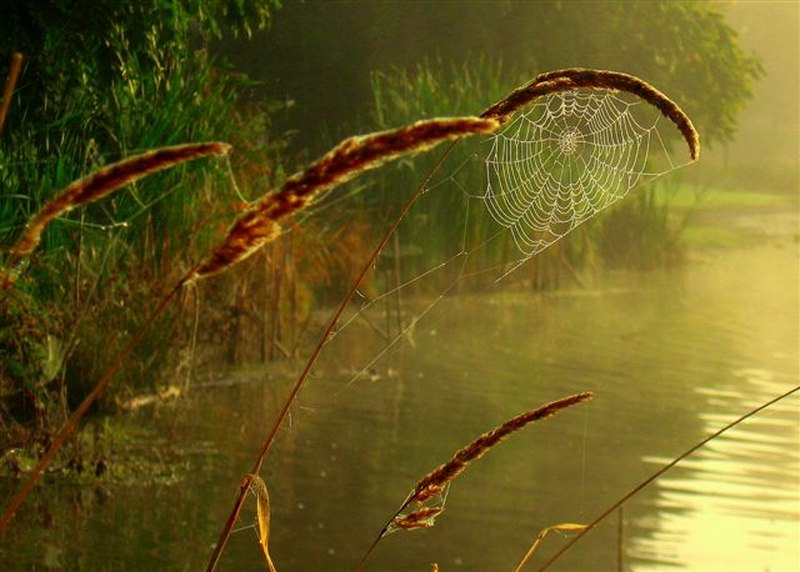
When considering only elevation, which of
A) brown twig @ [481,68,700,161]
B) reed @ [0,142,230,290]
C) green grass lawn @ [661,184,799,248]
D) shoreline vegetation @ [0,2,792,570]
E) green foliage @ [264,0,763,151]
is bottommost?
green grass lawn @ [661,184,799,248]

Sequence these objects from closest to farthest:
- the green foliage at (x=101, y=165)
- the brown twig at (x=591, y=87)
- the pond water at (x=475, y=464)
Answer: the brown twig at (x=591, y=87), the pond water at (x=475, y=464), the green foliage at (x=101, y=165)

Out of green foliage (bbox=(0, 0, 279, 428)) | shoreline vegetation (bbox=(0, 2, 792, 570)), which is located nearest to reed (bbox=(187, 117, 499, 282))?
shoreline vegetation (bbox=(0, 2, 792, 570))

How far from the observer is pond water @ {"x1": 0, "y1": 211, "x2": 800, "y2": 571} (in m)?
4.34

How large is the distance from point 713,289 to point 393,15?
3626 millimetres

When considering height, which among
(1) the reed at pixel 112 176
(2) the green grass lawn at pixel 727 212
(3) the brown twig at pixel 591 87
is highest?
(3) the brown twig at pixel 591 87

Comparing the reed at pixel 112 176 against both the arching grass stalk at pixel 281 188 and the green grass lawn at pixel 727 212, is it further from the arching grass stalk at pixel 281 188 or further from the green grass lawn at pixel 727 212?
the green grass lawn at pixel 727 212

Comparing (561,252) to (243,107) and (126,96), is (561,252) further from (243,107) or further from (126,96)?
(126,96)

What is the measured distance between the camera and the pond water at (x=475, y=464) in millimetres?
4344

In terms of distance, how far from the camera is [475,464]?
18.3ft

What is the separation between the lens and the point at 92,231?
18.3 ft

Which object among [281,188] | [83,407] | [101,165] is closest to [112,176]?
[281,188]

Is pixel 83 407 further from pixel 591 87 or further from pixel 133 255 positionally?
pixel 133 255

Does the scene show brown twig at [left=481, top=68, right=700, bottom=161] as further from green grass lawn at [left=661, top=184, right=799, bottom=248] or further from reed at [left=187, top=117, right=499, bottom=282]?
green grass lawn at [left=661, top=184, right=799, bottom=248]

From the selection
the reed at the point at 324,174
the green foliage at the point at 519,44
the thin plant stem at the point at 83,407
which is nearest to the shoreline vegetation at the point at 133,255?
the thin plant stem at the point at 83,407
